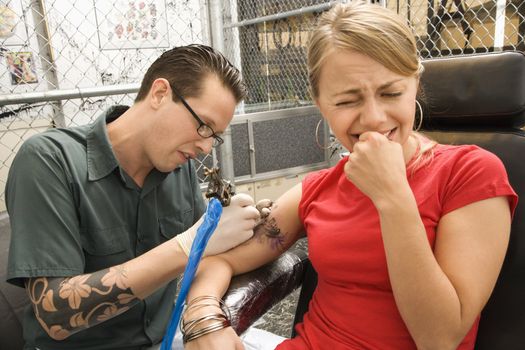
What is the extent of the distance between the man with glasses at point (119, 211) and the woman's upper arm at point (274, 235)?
36 mm

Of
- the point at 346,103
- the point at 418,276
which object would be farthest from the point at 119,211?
the point at 418,276

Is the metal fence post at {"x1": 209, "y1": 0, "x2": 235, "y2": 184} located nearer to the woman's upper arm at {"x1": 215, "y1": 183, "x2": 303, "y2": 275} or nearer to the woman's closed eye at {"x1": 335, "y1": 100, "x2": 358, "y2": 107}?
the woman's upper arm at {"x1": 215, "y1": 183, "x2": 303, "y2": 275}

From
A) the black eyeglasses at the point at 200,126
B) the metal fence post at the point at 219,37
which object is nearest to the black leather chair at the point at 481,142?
the black eyeglasses at the point at 200,126

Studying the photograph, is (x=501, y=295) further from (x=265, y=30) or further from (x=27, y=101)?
(x=265, y=30)

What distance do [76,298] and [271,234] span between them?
477 millimetres

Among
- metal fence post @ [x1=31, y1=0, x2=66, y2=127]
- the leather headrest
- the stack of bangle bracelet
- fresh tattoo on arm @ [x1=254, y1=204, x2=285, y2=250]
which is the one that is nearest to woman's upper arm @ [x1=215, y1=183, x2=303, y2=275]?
fresh tattoo on arm @ [x1=254, y1=204, x2=285, y2=250]

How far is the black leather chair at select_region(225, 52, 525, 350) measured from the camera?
0.90 m

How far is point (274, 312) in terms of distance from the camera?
1.93 metres

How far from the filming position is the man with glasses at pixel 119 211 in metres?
0.90

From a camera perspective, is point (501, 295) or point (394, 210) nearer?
point (394, 210)

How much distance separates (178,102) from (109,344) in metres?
0.65

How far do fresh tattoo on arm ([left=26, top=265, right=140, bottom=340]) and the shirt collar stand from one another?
0.25 meters

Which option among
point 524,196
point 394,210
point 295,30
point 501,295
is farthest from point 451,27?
point 394,210

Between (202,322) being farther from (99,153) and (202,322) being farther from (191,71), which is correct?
(191,71)
